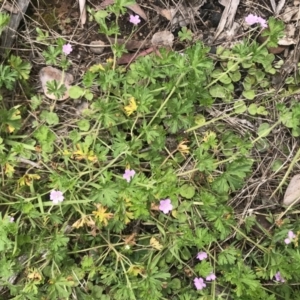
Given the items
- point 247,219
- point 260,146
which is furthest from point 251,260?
point 260,146

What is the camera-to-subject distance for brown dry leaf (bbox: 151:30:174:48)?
3.07 metres

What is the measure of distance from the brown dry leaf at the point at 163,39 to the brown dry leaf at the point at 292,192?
1.03 m

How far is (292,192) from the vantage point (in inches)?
118

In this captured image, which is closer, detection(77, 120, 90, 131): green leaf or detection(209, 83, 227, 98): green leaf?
detection(77, 120, 90, 131): green leaf

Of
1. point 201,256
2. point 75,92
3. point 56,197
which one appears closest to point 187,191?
point 201,256

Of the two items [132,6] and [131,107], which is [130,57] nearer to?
[132,6]

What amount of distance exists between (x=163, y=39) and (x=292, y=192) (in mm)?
1121

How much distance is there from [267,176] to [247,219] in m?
0.28

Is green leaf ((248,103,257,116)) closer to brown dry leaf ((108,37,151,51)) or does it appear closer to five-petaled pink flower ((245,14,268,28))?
five-petaled pink flower ((245,14,268,28))

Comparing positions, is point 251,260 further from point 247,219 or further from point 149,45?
point 149,45

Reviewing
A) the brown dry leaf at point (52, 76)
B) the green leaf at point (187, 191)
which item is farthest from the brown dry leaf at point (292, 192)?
the brown dry leaf at point (52, 76)

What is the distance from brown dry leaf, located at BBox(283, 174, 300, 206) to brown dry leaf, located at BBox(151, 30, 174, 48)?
40.4 inches

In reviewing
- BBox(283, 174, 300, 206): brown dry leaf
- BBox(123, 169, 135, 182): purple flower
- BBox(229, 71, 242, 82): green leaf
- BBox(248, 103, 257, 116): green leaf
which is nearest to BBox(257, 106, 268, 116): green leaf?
BBox(248, 103, 257, 116): green leaf

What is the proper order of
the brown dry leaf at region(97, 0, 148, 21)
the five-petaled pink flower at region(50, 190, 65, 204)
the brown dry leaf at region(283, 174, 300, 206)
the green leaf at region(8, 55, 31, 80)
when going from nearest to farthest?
the five-petaled pink flower at region(50, 190, 65, 204), the green leaf at region(8, 55, 31, 80), the brown dry leaf at region(283, 174, 300, 206), the brown dry leaf at region(97, 0, 148, 21)
